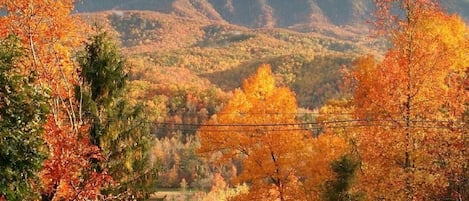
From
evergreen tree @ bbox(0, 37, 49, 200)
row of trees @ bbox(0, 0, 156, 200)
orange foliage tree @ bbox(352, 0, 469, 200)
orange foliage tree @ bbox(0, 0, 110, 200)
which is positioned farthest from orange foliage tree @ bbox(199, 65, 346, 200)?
evergreen tree @ bbox(0, 37, 49, 200)

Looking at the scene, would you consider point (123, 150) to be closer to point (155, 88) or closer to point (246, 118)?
point (246, 118)

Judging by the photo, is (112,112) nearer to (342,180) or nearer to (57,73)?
(57,73)

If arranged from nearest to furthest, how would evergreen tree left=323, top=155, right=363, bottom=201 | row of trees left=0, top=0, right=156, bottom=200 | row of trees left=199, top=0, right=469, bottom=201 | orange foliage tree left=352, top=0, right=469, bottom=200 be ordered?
row of trees left=0, top=0, right=156, bottom=200, orange foliage tree left=352, top=0, right=469, bottom=200, row of trees left=199, top=0, right=469, bottom=201, evergreen tree left=323, top=155, right=363, bottom=201

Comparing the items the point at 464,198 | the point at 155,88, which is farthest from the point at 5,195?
the point at 155,88

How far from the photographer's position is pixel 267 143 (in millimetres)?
25859

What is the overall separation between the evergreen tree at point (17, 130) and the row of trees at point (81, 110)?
126 inches

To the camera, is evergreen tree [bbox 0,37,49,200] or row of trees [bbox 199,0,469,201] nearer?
evergreen tree [bbox 0,37,49,200]

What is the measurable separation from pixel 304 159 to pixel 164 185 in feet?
275

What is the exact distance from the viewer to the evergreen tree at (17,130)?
11.1 meters

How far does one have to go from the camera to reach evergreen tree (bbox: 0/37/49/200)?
11055 mm

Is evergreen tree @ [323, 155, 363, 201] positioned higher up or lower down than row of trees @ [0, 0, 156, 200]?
lower down

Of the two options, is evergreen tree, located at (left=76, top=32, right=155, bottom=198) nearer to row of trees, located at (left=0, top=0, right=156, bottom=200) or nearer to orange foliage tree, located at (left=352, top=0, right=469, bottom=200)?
row of trees, located at (left=0, top=0, right=156, bottom=200)

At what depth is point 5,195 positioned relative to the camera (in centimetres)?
1130

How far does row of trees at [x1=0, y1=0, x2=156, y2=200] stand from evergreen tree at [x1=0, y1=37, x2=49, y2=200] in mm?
A: 3188
